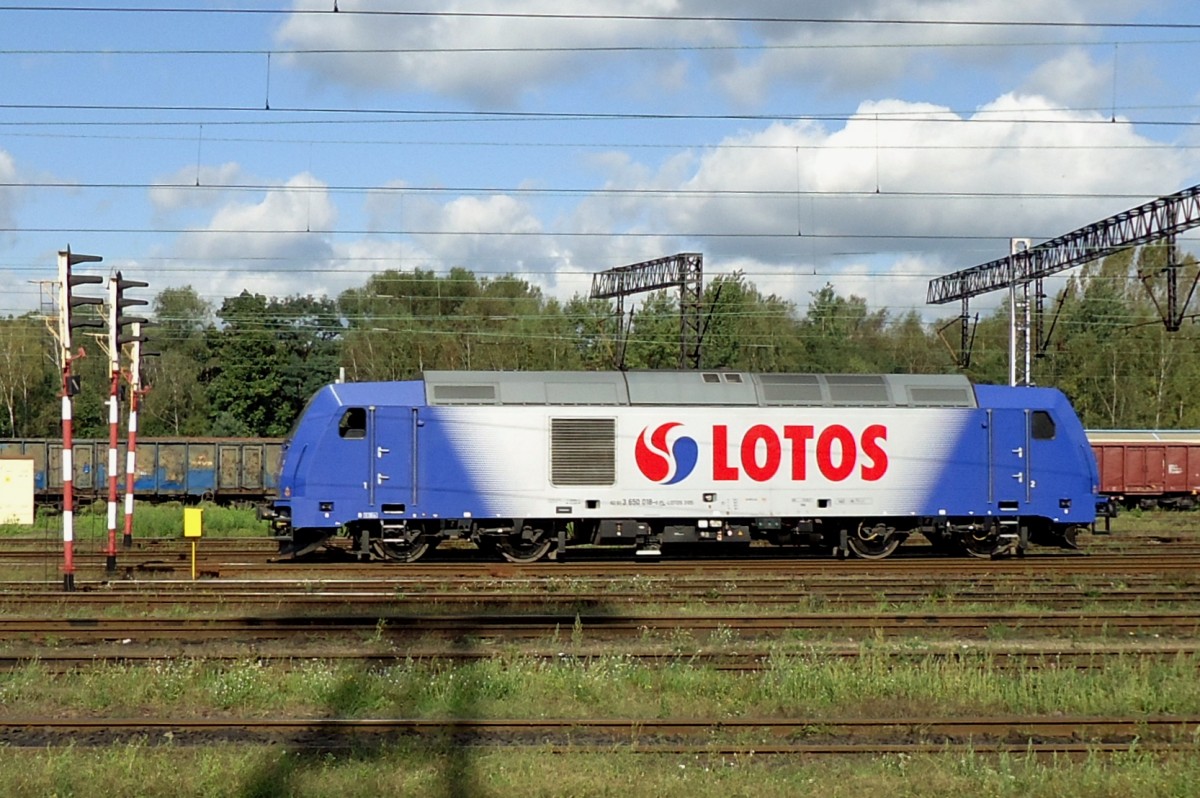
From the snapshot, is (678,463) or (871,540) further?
(871,540)

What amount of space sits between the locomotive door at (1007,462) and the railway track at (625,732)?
1316 cm

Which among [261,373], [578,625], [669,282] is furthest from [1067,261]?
[261,373]

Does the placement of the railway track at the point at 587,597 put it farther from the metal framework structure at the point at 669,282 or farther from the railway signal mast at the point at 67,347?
the metal framework structure at the point at 669,282

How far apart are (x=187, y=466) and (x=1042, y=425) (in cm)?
2947

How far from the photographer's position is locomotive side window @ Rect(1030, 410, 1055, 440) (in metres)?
24.0

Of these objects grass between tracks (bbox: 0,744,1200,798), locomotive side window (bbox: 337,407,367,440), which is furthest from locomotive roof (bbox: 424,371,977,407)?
grass between tracks (bbox: 0,744,1200,798)

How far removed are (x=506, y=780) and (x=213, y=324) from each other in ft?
230

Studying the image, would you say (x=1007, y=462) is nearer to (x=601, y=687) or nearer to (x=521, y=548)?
(x=521, y=548)

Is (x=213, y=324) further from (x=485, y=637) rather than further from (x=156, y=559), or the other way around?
(x=485, y=637)


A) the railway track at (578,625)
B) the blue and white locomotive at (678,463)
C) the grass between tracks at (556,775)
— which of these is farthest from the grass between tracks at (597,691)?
the blue and white locomotive at (678,463)

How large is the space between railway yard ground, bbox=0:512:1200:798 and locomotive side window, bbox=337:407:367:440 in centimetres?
322

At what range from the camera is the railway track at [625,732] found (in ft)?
33.2

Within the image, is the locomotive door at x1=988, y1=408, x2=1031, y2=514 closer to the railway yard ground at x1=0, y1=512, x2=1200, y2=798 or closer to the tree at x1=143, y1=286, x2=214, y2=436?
the railway yard ground at x1=0, y1=512, x2=1200, y2=798

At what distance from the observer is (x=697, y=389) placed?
909 inches
